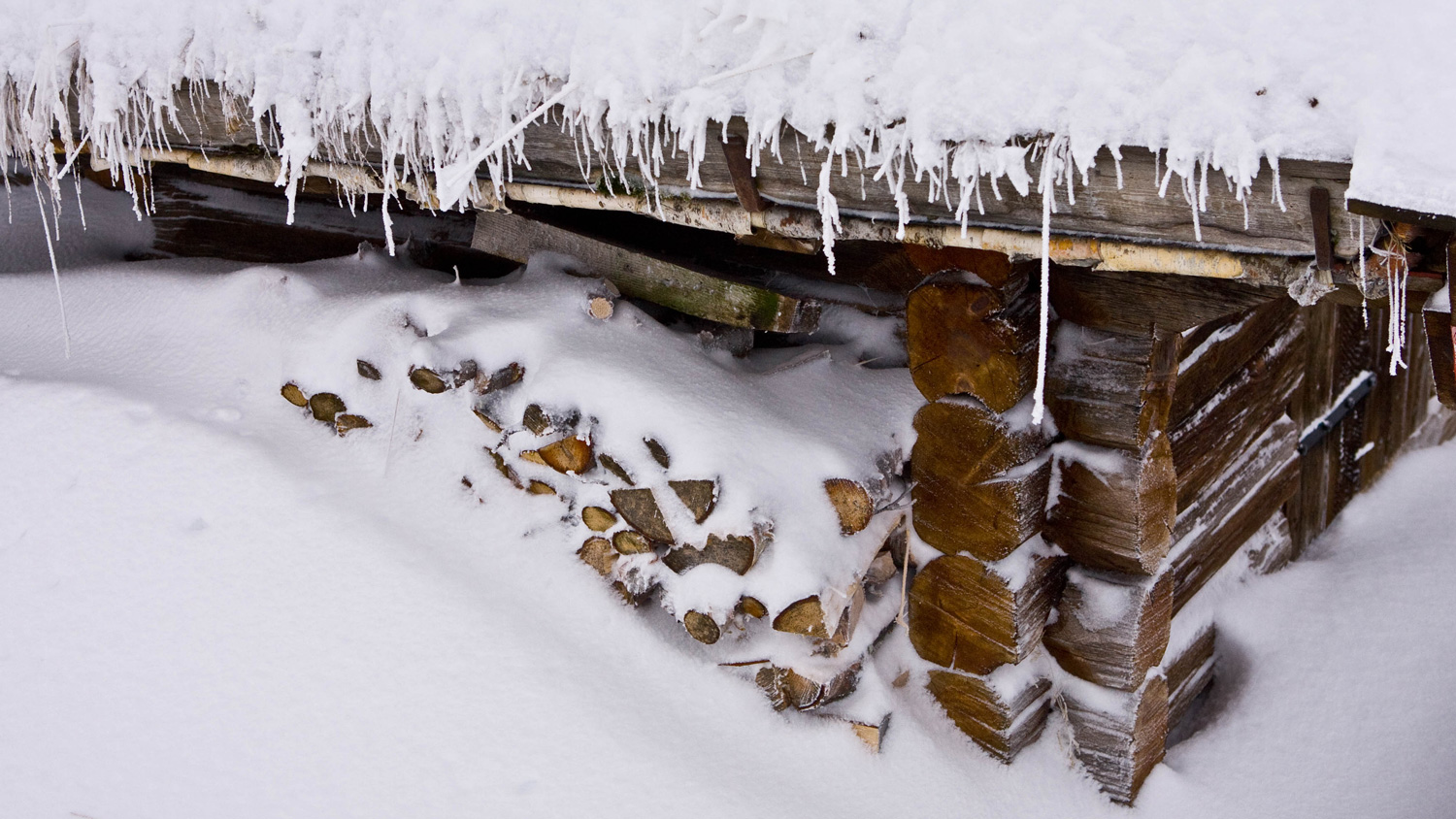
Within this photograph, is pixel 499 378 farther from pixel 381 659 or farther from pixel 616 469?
pixel 381 659

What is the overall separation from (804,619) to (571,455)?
71cm

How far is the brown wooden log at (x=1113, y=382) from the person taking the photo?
7.37 ft

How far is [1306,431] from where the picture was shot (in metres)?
3.93

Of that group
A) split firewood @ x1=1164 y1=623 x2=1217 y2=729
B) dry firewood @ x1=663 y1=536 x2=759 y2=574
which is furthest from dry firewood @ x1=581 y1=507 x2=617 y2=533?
split firewood @ x1=1164 y1=623 x2=1217 y2=729

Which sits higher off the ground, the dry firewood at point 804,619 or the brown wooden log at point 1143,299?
the brown wooden log at point 1143,299

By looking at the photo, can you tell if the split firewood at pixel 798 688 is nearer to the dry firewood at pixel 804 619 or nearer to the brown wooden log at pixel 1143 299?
the dry firewood at pixel 804 619

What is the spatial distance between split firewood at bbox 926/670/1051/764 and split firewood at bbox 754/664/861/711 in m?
0.30

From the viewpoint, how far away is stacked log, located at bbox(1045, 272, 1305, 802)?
222cm

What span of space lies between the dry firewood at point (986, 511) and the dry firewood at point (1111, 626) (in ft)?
0.72

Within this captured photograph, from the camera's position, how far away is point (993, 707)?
2652 millimetres

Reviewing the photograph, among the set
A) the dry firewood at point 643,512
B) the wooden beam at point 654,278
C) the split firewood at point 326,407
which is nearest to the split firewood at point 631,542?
the dry firewood at point 643,512

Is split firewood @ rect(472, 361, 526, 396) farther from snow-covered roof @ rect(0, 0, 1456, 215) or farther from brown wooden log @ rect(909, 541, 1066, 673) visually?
brown wooden log @ rect(909, 541, 1066, 673)

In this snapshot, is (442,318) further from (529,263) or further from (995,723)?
(995,723)

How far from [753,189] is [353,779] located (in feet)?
4.94
